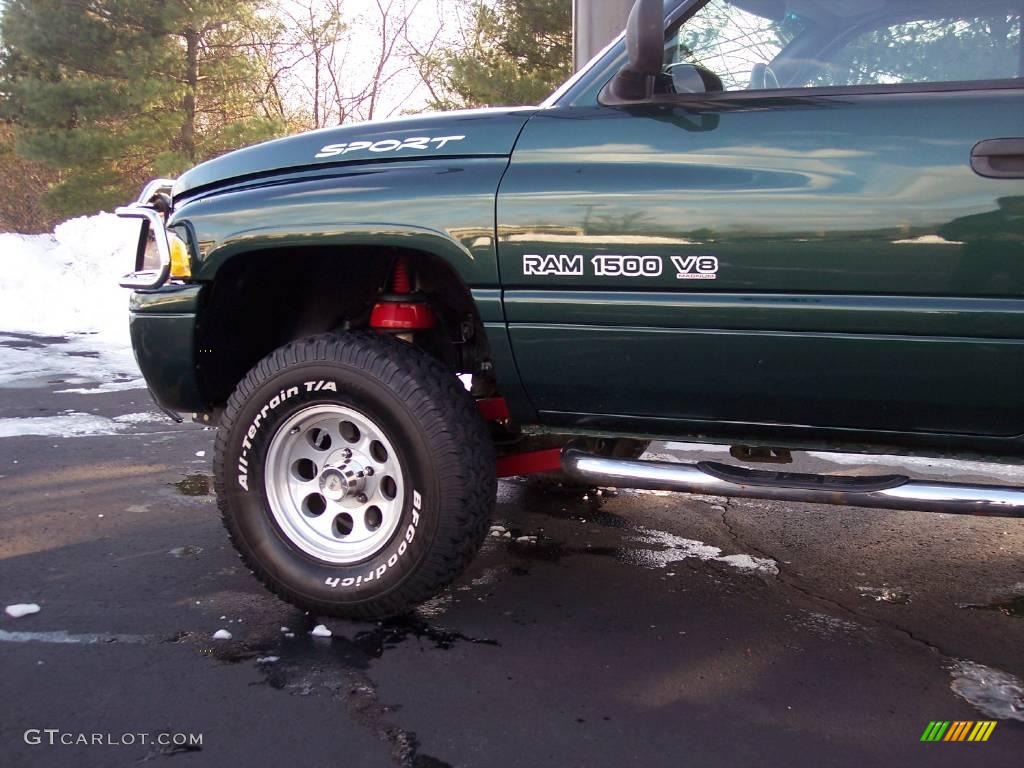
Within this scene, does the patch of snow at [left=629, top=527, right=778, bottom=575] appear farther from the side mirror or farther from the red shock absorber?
the side mirror

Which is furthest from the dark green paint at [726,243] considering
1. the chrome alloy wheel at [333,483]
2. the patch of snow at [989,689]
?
the patch of snow at [989,689]

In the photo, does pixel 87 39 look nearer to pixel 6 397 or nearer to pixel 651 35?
pixel 6 397

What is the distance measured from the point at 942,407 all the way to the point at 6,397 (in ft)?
21.0

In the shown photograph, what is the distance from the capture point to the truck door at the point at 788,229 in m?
2.41

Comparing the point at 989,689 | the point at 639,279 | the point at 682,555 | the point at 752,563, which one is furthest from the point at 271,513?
the point at 989,689

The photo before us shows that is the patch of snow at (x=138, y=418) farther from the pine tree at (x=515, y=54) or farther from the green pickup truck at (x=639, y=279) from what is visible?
the pine tree at (x=515, y=54)

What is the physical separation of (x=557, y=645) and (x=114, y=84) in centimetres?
1669

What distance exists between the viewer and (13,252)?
46.1 feet

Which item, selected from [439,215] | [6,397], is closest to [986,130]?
[439,215]

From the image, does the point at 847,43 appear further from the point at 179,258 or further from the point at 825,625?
the point at 179,258

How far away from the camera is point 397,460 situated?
2.96 meters

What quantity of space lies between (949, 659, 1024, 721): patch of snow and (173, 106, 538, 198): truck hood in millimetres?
2008
